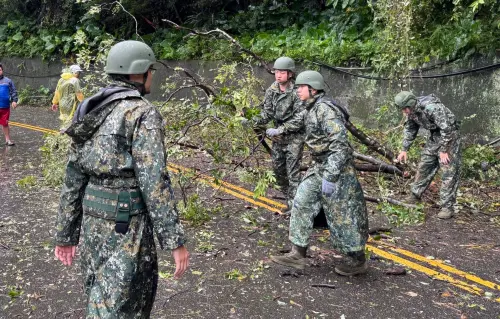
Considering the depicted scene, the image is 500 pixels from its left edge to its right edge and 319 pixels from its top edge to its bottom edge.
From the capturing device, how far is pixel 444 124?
729cm

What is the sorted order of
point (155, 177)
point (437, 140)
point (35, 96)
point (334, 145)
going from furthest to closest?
point (35, 96)
point (437, 140)
point (334, 145)
point (155, 177)

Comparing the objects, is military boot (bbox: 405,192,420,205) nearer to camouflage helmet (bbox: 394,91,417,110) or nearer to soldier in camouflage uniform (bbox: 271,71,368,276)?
camouflage helmet (bbox: 394,91,417,110)

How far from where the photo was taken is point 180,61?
17.1 metres

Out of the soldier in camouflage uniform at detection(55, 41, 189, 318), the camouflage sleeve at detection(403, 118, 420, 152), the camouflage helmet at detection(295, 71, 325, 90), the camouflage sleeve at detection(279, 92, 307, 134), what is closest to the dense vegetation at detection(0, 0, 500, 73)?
the camouflage sleeve at detection(403, 118, 420, 152)

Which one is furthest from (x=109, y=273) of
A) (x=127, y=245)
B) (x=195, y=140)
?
(x=195, y=140)

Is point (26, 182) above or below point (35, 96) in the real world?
above

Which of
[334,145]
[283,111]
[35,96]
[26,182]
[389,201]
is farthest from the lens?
[35,96]

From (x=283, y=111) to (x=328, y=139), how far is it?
205cm

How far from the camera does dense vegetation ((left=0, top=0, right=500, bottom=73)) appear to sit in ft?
33.3

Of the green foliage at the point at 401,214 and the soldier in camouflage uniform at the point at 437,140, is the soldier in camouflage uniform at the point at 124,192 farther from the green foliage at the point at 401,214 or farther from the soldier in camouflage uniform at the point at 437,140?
the soldier in camouflage uniform at the point at 437,140

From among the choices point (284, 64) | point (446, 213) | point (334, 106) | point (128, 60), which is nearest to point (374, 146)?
point (446, 213)

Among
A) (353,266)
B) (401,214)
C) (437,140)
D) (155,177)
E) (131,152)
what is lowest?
(401,214)

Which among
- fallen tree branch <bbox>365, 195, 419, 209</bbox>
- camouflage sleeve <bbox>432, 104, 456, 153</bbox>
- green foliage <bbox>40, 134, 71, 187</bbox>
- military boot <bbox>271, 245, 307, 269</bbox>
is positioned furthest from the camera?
green foliage <bbox>40, 134, 71, 187</bbox>

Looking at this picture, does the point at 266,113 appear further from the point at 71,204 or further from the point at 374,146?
the point at 71,204
